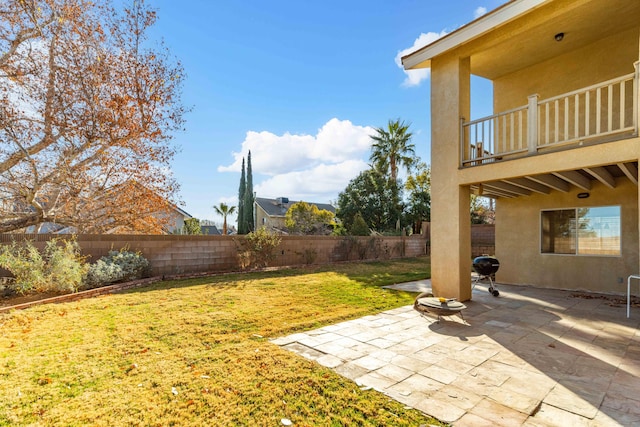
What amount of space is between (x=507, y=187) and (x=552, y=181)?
2.96ft

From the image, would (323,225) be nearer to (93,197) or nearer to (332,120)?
(332,120)

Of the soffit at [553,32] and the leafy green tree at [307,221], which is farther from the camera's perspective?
the leafy green tree at [307,221]

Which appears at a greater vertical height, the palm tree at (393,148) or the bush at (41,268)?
the palm tree at (393,148)

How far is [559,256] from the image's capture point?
833 cm

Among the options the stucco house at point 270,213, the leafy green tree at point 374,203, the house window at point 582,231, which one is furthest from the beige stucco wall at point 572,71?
the stucco house at point 270,213

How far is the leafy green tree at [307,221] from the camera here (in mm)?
27125

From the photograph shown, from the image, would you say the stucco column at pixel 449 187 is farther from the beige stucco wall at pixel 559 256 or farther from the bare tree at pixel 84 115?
the bare tree at pixel 84 115

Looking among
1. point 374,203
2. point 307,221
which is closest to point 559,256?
point 374,203

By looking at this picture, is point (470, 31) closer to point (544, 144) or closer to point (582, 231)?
point (544, 144)

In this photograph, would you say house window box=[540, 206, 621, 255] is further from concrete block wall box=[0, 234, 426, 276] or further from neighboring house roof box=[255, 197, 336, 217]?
neighboring house roof box=[255, 197, 336, 217]

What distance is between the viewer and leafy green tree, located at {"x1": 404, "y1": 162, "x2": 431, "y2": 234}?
77.5 feet

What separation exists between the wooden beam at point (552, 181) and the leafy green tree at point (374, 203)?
15.9 metres

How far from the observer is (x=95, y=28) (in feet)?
31.3

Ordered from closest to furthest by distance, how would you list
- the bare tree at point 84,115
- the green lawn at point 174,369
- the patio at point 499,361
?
the green lawn at point 174,369
the patio at point 499,361
the bare tree at point 84,115
